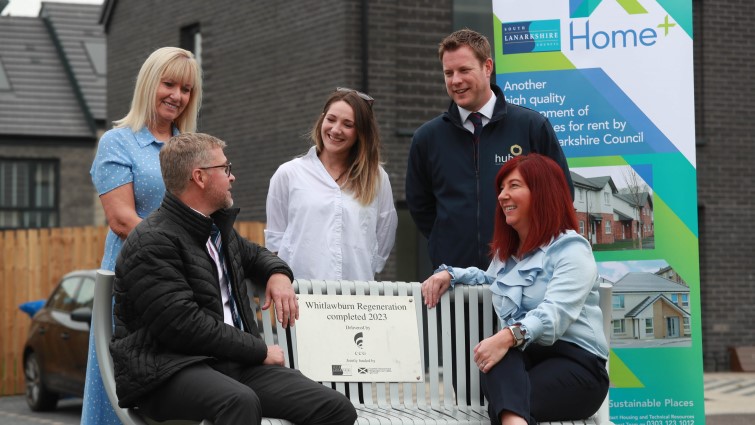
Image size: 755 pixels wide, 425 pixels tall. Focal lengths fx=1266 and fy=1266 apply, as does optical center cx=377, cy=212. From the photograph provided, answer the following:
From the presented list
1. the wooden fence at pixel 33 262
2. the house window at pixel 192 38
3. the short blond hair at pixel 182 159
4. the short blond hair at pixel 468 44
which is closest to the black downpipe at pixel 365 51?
the wooden fence at pixel 33 262

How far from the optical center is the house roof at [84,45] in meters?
35.2

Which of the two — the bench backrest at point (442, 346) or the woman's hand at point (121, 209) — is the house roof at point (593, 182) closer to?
the bench backrest at point (442, 346)

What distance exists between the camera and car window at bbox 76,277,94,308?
13641 mm

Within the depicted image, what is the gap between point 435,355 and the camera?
18.4 ft

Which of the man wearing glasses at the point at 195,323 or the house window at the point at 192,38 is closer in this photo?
the man wearing glasses at the point at 195,323

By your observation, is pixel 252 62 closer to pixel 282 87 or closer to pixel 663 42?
pixel 282 87

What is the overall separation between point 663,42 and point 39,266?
12.9 m

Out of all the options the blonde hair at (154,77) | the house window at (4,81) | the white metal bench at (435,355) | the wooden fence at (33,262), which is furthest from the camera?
→ the house window at (4,81)

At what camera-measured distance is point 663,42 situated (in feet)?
21.6

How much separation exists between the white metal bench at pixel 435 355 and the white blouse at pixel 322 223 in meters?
0.24

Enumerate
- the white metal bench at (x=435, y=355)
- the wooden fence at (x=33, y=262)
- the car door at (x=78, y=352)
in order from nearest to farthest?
the white metal bench at (x=435, y=355) → the car door at (x=78, y=352) → the wooden fence at (x=33, y=262)

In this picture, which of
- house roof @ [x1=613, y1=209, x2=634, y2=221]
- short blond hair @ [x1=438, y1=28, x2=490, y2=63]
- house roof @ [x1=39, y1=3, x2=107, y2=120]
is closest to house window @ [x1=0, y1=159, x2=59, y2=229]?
house roof @ [x1=39, y1=3, x2=107, y2=120]

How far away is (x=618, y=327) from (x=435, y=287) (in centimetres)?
159

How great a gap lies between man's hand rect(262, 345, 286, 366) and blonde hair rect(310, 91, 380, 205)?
990 millimetres
